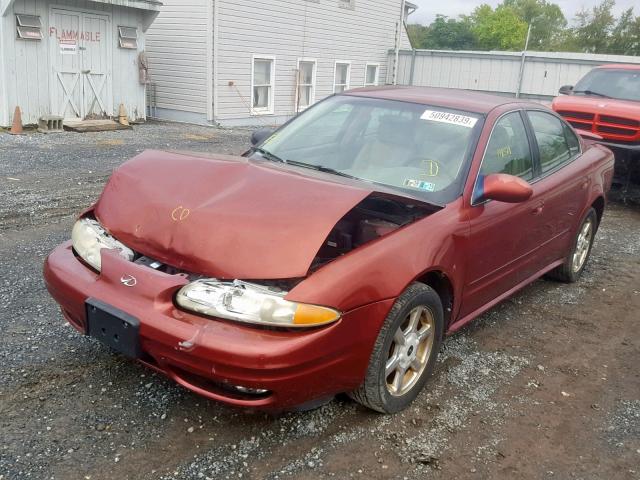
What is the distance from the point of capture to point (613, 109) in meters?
8.93

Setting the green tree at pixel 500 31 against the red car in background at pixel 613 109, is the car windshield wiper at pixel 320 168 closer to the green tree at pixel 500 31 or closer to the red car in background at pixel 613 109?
the red car in background at pixel 613 109

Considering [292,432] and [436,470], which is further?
[292,432]

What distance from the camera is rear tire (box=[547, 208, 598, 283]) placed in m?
5.37

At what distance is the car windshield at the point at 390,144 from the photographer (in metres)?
3.75

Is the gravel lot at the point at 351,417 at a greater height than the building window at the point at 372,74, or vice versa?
the building window at the point at 372,74

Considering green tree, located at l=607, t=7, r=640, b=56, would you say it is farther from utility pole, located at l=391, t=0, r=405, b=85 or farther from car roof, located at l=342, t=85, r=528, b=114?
car roof, located at l=342, t=85, r=528, b=114

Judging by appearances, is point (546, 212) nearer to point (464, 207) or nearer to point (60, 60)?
point (464, 207)

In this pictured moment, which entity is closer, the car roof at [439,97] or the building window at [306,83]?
the car roof at [439,97]

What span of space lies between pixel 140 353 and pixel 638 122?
815 centimetres

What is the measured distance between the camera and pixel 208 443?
291cm

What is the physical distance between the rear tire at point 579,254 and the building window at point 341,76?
558 inches

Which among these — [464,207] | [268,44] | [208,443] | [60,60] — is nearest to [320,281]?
[208,443]

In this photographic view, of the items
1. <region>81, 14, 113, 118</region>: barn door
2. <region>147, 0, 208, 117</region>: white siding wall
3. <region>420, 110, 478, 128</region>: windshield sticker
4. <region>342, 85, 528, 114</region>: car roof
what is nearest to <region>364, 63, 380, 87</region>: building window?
<region>147, 0, 208, 117</region>: white siding wall

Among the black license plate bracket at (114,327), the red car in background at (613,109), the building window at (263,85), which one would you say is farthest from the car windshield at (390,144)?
the building window at (263,85)
